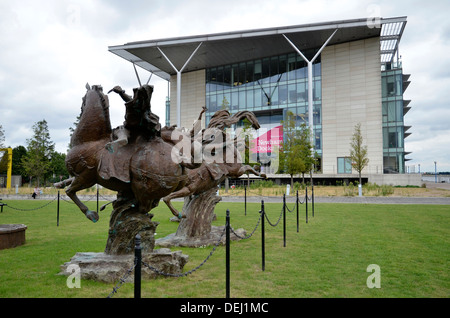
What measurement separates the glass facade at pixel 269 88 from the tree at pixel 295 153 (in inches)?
271

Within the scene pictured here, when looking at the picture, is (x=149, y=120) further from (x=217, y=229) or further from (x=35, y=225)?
(x=35, y=225)

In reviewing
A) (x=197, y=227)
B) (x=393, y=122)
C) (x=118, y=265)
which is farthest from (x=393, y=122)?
(x=118, y=265)

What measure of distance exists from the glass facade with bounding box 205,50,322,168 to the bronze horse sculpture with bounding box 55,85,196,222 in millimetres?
30592

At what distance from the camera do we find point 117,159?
193 inches

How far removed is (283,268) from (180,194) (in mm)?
3016

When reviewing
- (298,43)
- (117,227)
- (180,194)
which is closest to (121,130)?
(117,227)

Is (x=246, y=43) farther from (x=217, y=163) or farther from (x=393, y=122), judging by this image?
(x=217, y=163)

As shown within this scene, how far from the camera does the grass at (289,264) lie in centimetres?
465

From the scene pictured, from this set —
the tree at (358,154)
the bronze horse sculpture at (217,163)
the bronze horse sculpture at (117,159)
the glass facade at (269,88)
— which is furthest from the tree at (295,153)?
the bronze horse sculpture at (117,159)

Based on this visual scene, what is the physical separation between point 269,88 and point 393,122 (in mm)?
14308

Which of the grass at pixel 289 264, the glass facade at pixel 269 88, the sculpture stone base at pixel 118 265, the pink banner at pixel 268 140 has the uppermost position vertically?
the glass facade at pixel 269 88

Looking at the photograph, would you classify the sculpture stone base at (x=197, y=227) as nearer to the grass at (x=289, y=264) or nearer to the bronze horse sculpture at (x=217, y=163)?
the bronze horse sculpture at (x=217, y=163)

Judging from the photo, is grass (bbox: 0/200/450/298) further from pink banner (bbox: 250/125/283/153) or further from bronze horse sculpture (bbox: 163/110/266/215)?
pink banner (bbox: 250/125/283/153)

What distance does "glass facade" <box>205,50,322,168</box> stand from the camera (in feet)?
118
